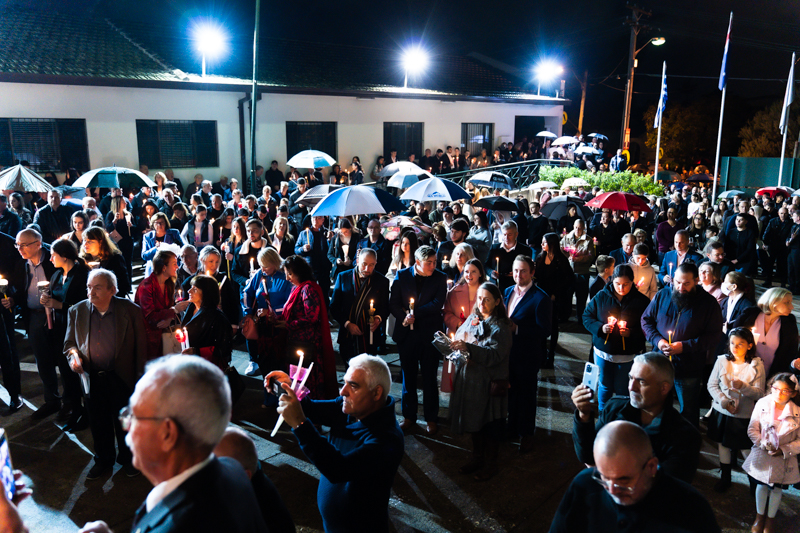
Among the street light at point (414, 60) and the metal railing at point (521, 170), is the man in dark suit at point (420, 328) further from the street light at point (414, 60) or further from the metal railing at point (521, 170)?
the street light at point (414, 60)

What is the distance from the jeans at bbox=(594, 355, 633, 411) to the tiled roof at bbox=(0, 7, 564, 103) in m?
16.8

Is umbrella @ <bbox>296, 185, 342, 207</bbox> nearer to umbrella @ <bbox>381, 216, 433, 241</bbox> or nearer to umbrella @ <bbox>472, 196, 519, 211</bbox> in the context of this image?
umbrella @ <bbox>381, 216, 433, 241</bbox>

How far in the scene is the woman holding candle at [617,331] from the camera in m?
5.71

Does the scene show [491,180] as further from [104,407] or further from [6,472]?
[6,472]

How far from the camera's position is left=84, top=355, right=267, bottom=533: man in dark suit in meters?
1.85

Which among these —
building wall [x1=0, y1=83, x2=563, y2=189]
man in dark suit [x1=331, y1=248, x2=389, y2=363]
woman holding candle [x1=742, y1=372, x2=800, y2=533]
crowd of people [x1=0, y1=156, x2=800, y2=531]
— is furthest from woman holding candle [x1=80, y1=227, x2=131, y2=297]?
building wall [x1=0, y1=83, x2=563, y2=189]

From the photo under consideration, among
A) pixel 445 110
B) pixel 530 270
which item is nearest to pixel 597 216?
pixel 530 270

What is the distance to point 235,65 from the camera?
22.3 metres

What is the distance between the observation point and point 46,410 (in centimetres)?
645

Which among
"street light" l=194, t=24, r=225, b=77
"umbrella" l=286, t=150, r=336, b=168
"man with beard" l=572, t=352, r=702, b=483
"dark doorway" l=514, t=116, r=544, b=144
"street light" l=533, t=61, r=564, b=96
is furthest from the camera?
"street light" l=533, t=61, r=564, b=96

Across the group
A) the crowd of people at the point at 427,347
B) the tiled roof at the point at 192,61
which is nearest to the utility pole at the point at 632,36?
the tiled roof at the point at 192,61

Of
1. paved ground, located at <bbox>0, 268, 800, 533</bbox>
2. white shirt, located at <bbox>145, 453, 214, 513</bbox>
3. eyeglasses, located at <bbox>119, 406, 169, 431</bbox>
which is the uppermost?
eyeglasses, located at <bbox>119, 406, 169, 431</bbox>

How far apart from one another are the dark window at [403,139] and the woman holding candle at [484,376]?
20.0m

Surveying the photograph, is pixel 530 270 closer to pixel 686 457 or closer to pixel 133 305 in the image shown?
pixel 686 457
